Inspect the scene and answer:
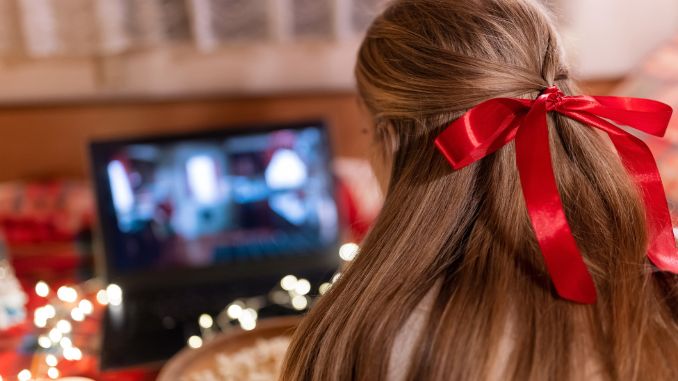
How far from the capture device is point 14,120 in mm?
1380

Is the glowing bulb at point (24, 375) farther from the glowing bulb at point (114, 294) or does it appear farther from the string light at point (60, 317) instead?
the glowing bulb at point (114, 294)

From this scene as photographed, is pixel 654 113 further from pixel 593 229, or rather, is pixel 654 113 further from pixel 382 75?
pixel 382 75

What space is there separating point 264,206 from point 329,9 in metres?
0.42

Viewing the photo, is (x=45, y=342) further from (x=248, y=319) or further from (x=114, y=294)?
(x=248, y=319)

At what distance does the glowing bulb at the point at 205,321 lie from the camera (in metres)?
1.06

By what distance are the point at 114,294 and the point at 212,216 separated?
0.66 feet

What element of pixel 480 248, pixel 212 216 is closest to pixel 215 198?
pixel 212 216

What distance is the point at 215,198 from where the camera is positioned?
1197 millimetres

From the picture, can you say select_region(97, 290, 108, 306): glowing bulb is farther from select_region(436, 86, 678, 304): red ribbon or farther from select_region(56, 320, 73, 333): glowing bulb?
select_region(436, 86, 678, 304): red ribbon

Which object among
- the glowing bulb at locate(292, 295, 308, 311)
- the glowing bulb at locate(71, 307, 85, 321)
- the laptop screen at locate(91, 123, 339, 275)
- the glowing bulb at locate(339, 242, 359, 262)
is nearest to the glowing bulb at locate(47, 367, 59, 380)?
the glowing bulb at locate(71, 307, 85, 321)

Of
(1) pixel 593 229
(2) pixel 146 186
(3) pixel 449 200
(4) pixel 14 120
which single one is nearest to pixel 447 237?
(3) pixel 449 200

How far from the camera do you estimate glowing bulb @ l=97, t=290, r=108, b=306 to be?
112 cm

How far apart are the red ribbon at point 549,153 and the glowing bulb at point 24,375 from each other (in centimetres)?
65

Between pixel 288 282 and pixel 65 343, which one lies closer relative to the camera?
pixel 65 343
